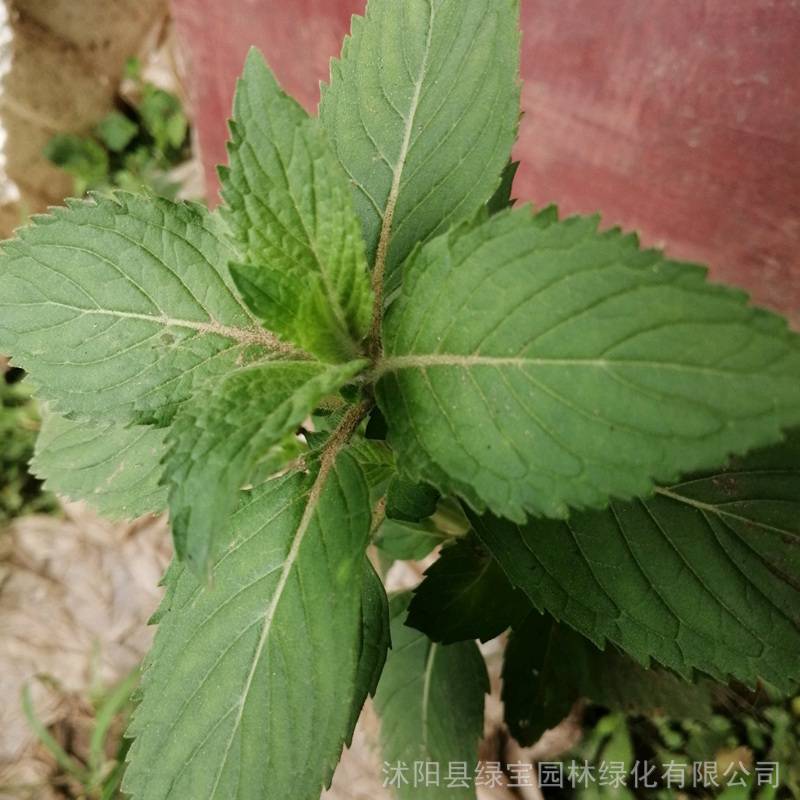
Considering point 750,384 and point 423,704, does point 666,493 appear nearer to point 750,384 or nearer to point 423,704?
point 750,384

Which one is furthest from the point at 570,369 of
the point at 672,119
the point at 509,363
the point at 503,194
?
the point at 672,119

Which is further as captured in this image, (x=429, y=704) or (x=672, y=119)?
(x=429, y=704)

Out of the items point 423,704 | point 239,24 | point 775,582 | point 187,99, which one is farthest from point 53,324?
point 187,99

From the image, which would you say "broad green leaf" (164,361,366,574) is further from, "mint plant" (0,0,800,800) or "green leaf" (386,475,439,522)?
"green leaf" (386,475,439,522)

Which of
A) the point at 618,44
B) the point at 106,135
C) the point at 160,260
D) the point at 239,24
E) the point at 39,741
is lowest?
the point at 39,741

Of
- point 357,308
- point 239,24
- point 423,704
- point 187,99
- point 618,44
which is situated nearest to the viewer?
point 357,308

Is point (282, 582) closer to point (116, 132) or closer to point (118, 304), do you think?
point (118, 304)

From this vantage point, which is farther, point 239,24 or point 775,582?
point 239,24

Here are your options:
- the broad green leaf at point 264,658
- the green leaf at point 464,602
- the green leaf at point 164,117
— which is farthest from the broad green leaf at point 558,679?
the green leaf at point 164,117
